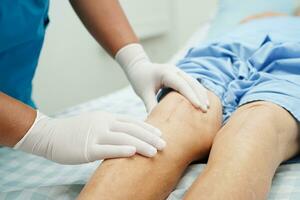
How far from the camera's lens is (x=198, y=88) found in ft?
3.12

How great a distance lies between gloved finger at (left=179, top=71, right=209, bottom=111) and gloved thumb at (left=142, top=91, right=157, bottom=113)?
0.12 m

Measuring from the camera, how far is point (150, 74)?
1105 mm

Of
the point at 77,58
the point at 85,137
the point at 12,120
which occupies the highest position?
the point at 12,120

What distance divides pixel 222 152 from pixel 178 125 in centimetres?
13

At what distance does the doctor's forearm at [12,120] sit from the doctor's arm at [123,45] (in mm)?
345

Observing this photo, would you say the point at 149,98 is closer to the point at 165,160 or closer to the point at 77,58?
the point at 165,160

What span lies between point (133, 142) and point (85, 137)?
116mm

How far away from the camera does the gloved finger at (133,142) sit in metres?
0.76

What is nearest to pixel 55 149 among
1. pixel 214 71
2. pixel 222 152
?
pixel 222 152

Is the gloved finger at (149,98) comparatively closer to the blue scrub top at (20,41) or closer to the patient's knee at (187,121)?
the patient's knee at (187,121)

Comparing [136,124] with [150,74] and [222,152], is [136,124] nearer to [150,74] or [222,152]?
[222,152]

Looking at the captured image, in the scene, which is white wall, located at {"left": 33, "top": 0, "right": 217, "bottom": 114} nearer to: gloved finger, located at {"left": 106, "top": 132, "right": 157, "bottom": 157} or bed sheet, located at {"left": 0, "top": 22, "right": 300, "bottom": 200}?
bed sheet, located at {"left": 0, "top": 22, "right": 300, "bottom": 200}

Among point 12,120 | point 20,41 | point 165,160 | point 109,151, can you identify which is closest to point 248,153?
point 165,160

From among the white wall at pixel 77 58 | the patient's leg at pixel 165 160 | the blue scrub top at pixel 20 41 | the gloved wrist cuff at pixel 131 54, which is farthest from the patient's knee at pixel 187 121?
the white wall at pixel 77 58
